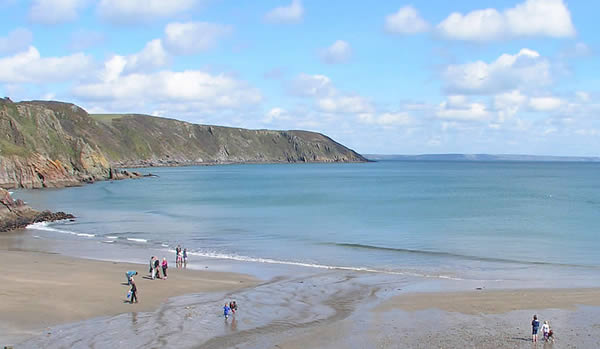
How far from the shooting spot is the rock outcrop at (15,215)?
1843 inches

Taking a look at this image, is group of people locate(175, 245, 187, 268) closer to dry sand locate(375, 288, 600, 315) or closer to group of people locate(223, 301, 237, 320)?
group of people locate(223, 301, 237, 320)

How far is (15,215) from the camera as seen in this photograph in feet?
160

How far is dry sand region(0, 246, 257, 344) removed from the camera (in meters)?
20.5

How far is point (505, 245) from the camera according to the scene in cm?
4025

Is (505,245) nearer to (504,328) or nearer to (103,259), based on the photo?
(504,328)

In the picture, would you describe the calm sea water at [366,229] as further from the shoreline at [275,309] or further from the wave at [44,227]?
the shoreline at [275,309]

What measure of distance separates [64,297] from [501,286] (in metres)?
19.6

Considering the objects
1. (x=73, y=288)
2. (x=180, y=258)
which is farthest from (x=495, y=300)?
(x=73, y=288)

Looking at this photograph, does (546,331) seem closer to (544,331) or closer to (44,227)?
(544,331)

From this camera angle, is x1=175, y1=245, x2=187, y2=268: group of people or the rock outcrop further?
the rock outcrop

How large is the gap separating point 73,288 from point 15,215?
28.3 metres

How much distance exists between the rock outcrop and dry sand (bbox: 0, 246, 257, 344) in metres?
14.6

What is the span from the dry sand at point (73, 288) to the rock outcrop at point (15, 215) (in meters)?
14.6

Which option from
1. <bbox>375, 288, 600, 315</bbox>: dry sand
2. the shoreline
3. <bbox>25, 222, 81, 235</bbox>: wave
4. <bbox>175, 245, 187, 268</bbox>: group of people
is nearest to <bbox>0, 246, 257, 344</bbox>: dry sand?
the shoreline
